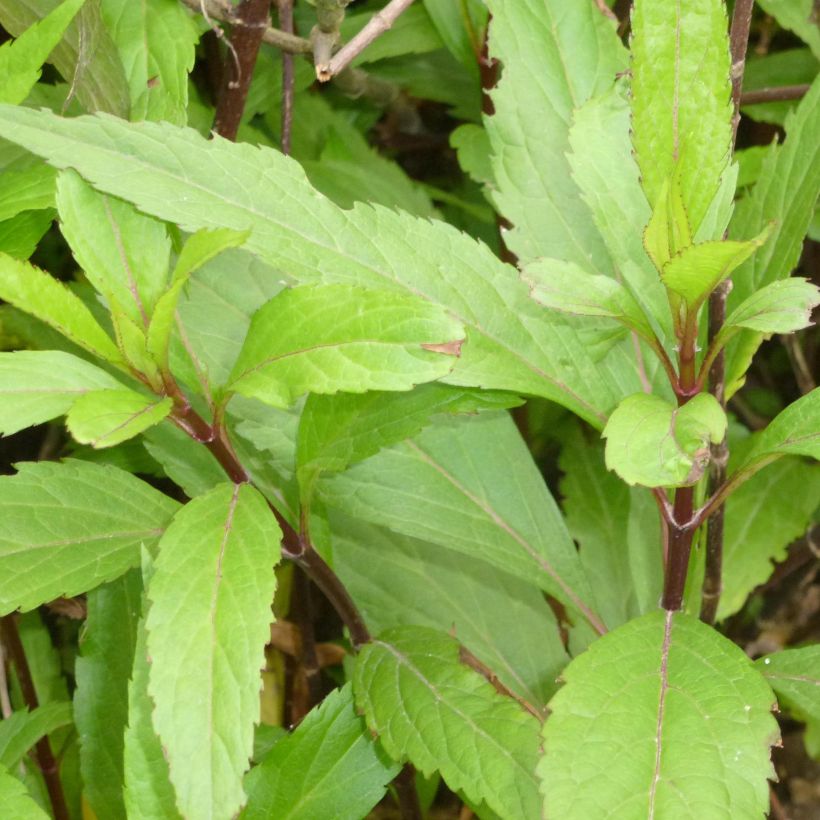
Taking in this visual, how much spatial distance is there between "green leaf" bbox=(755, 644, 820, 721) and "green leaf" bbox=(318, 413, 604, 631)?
15 centimetres

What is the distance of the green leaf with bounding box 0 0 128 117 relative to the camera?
78cm

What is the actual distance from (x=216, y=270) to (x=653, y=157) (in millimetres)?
353

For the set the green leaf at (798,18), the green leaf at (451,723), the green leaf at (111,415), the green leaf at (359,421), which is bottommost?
the green leaf at (451,723)

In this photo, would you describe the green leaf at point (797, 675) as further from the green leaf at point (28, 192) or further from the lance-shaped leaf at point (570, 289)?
the green leaf at point (28, 192)

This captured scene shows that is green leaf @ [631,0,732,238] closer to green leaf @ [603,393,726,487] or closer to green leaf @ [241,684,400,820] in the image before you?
green leaf @ [603,393,726,487]

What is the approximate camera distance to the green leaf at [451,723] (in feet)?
2.20

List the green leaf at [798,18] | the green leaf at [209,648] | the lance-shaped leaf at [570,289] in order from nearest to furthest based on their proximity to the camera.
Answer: the green leaf at [209,648] → the lance-shaped leaf at [570,289] → the green leaf at [798,18]

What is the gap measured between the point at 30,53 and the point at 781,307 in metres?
0.52

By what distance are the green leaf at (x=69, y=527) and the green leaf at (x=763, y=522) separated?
0.69 meters

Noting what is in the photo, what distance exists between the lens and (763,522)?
1215 mm

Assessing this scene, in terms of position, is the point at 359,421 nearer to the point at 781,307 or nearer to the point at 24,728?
the point at 781,307

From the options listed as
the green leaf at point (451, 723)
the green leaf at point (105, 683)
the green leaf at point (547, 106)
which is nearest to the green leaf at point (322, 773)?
the green leaf at point (451, 723)

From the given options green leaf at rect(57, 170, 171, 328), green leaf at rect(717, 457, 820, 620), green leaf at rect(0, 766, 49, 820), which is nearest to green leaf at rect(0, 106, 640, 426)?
green leaf at rect(57, 170, 171, 328)

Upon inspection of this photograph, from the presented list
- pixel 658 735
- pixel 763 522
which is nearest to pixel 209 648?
pixel 658 735
